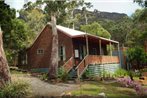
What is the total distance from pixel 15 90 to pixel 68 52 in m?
17.0

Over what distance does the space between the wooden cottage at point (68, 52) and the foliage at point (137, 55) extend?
4.16 metres

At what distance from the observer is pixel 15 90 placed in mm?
17188

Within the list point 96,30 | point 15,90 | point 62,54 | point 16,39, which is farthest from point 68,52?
point 96,30

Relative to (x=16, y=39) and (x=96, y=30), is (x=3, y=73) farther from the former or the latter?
(x=96, y=30)

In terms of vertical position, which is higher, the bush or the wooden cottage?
the wooden cottage

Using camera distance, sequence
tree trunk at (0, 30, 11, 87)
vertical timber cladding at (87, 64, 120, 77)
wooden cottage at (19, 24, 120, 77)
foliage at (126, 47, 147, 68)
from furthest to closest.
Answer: foliage at (126, 47, 147, 68)
wooden cottage at (19, 24, 120, 77)
vertical timber cladding at (87, 64, 120, 77)
tree trunk at (0, 30, 11, 87)

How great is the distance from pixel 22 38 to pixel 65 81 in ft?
38.7

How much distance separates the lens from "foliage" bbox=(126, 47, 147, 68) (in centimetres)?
4172

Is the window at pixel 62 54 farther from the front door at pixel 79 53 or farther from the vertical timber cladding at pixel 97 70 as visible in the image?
the vertical timber cladding at pixel 97 70

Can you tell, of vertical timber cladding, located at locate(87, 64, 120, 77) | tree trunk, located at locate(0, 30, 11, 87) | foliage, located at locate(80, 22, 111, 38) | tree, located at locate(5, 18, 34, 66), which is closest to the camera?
tree trunk, located at locate(0, 30, 11, 87)

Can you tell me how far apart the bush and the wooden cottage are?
1336 centimetres

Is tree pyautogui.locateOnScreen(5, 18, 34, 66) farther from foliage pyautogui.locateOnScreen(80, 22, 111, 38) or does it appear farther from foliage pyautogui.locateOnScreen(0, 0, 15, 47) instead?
foliage pyautogui.locateOnScreen(80, 22, 111, 38)

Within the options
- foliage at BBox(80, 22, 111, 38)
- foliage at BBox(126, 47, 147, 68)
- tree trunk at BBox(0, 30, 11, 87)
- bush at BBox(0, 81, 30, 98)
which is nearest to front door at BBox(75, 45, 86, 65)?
foliage at BBox(126, 47, 147, 68)

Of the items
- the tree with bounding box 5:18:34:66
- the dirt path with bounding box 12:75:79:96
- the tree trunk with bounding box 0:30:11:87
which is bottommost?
the dirt path with bounding box 12:75:79:96
